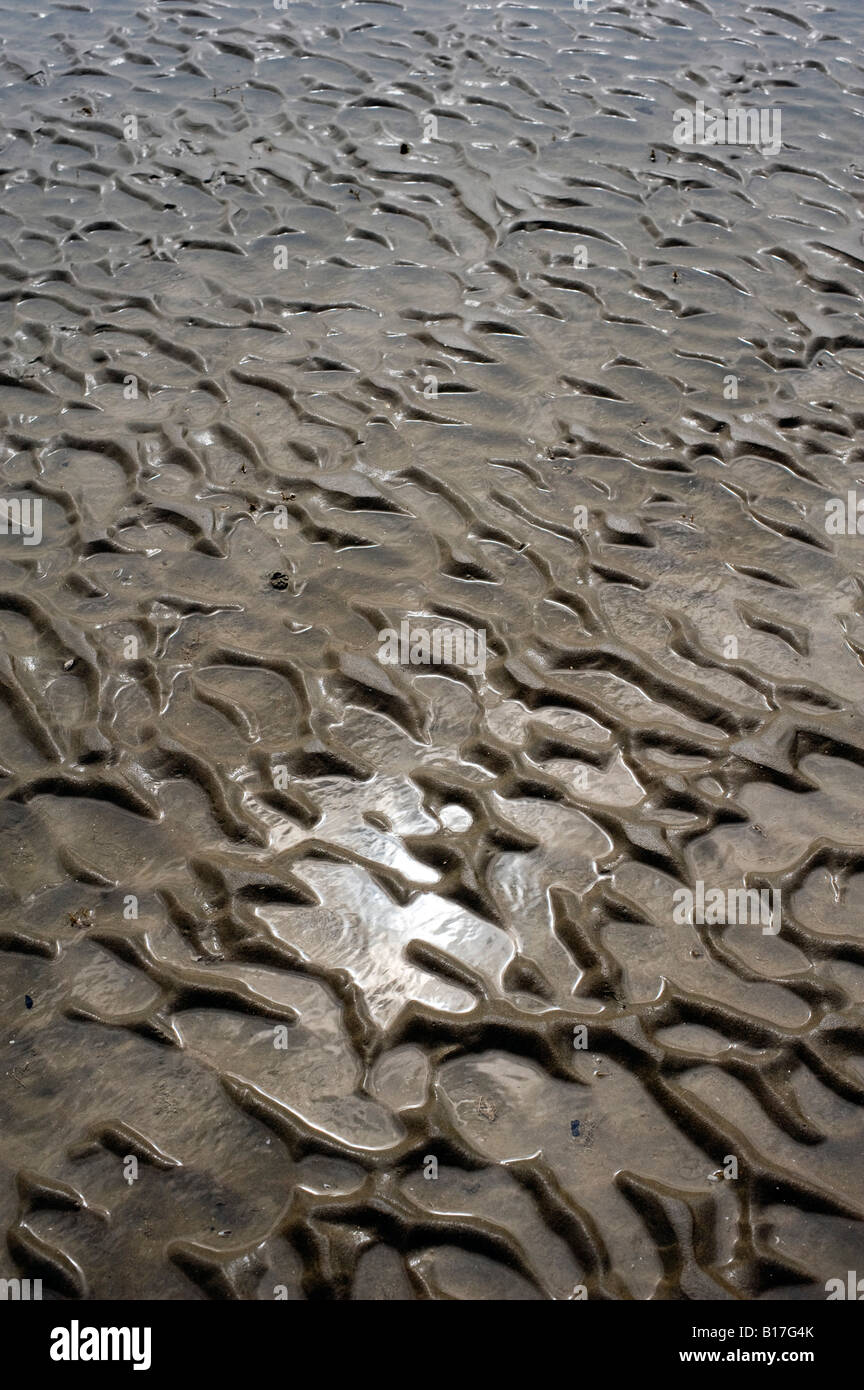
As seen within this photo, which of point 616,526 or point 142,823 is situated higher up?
point 616,526

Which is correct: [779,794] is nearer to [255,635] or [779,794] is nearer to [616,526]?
[616,526]

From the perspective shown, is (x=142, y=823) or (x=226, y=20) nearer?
(x=142, y=823)

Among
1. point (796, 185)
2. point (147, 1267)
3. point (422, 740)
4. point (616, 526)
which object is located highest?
point (796, 185)

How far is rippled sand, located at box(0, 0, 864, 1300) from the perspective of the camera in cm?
350

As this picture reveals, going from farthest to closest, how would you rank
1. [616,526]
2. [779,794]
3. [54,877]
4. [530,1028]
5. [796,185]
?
[796,185] → [616,526] → [779,794] → [54,877] → [530,1028]

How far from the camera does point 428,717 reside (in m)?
4.85

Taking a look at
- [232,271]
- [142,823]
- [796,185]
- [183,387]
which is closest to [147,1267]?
[142,823]

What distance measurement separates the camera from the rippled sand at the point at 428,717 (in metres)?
3.50

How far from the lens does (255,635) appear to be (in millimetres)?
5184

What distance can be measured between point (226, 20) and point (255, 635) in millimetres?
8058

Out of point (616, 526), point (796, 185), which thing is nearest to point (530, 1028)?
point (616, 526)

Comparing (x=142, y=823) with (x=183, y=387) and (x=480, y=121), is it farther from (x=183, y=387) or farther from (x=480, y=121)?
(x=480, y=121)
